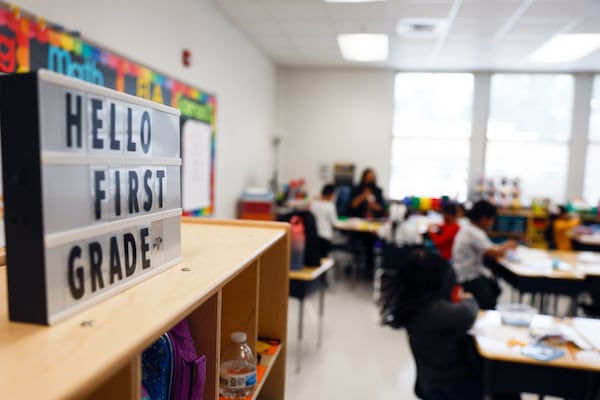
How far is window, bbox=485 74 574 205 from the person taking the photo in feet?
23.7

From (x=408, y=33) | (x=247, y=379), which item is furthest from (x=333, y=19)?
(x=247, y=379)

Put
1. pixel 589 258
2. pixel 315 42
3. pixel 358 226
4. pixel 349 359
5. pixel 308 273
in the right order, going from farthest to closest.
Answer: pixel 315 42, pixel 358 226, pixel 589 258, pixel 349 359, pixel 308 273

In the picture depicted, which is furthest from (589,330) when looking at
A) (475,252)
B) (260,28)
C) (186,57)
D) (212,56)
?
(260,28)

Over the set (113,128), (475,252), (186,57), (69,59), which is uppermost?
(186,57)

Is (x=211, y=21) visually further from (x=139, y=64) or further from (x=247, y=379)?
(x=247, y=379)

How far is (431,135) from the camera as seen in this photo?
7.56 meters

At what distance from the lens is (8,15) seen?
2.07m

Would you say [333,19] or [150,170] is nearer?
[150,170]

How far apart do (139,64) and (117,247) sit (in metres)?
2.85

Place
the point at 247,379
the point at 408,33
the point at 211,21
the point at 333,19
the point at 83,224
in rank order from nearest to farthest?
the point at 83,224 < the point at 247,379 < the point at 211,21 < the point at 333,19 < the point at 408,33

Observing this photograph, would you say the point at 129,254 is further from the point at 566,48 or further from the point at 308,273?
the point at 566,48

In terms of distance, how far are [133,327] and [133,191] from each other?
260 mm

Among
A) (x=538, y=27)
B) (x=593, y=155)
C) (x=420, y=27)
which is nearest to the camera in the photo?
(x=538, y=27)

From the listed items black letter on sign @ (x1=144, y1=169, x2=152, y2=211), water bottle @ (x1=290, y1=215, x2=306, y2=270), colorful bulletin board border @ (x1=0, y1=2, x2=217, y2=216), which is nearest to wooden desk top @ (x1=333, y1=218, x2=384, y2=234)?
water bottle @ (x1=290, y1=215, x2=306, y2=270)
